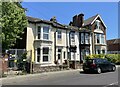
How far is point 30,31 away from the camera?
30984 mm

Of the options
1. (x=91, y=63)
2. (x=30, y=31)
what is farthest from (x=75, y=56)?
(x=91, y=63)

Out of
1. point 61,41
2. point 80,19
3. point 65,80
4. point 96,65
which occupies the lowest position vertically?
point 65,80

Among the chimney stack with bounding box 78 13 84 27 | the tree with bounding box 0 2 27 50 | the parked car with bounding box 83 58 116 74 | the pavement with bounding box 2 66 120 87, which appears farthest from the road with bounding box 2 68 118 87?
the chimney stack with bounding box 78 13 84 27

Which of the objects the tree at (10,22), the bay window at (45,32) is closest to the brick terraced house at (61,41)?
the bay window at (45,32)

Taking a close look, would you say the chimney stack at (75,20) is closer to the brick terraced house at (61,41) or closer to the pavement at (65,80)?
the brick terraced house at (61,41)

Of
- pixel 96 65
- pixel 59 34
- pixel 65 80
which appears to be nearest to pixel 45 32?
pixel 59 34

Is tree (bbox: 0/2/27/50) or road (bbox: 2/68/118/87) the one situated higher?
tree (bbox: 0/2/27/50)

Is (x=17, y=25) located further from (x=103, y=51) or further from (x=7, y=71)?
(x=103, y=51)

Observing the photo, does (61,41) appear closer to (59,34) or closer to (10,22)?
(59,34)

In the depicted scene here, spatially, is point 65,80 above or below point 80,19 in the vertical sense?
below

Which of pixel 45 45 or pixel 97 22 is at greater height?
pixel 97 22

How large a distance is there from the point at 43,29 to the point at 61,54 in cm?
557

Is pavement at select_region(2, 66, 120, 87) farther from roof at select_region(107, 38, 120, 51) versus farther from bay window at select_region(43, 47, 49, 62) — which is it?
roof at select_region(107, 38, 120, 51)

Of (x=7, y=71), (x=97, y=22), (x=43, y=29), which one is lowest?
(x=7, y=71)
